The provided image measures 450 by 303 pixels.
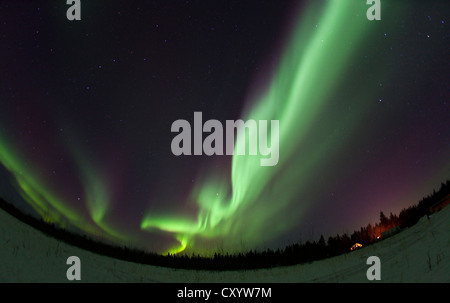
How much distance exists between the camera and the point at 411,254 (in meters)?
8.18

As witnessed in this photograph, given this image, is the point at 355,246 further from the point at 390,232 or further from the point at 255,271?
the point at 255,271

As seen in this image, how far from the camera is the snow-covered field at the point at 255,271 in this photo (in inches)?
307

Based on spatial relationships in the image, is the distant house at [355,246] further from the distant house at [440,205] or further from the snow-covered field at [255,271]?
the distant house at [440,205]

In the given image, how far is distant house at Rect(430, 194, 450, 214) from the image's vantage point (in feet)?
29.9

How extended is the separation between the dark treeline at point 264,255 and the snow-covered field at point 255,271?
25cm

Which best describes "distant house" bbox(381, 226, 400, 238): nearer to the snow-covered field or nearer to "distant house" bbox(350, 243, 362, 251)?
the snow-covered field

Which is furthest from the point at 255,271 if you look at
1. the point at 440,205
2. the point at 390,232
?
the point at 440,205

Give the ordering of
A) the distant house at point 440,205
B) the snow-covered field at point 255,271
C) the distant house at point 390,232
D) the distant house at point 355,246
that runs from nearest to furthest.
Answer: the snow-covered field at point 255,271 → the distant house at point 440,205 → the distant house at point 390,232 → the distant house at point 355,246

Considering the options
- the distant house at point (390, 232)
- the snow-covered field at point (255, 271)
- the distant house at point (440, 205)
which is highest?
the distant house at point (440, 205)
